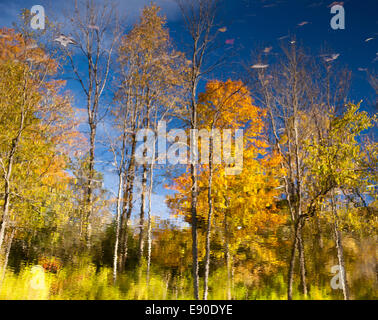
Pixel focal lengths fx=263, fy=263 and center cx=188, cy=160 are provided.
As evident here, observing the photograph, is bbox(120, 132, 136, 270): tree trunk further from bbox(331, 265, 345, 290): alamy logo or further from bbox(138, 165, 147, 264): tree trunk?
bbox(331, 265, 345, 290): alamy logo

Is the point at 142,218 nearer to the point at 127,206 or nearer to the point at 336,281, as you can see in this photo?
the point at 127,206

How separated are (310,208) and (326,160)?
5.66ft

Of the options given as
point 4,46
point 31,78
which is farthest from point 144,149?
point 4,46

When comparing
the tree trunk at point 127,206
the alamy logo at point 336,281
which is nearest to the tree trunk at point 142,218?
the tree trunk at point 127,206

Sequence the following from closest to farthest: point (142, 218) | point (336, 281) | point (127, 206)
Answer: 1. point (336, 281)
2. point (142, 218)
3. point (127, 206)

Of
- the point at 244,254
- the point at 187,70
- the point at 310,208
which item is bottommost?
the point at 244,254

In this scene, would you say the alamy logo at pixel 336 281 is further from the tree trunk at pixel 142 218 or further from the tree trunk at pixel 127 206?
the tree trunk at pixel 127 206

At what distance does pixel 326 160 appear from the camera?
8688mm

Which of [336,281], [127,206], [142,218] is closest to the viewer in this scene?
[336,281]

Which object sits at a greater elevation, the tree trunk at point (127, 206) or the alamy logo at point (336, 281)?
the tree trunk at point (127, 206)

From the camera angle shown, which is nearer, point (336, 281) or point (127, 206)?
point (336, 281)

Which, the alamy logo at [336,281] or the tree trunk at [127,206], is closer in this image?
the alamy logo at [336,281]

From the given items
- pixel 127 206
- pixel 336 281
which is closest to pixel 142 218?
pixel 127 206
